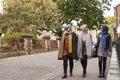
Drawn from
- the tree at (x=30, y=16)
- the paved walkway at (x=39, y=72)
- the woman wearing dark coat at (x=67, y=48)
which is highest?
the tree at (x=30, y=16)

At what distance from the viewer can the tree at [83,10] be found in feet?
212

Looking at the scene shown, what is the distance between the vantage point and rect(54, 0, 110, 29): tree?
6462cm

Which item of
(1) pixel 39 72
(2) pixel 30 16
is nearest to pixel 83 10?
(2) pixel 30 16

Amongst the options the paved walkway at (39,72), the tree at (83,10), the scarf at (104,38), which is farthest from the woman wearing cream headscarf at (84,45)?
the tree at (83,10)

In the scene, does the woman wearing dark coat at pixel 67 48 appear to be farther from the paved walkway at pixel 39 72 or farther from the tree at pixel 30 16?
the tree at pixel 30 16

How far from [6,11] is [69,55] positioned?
3969 cm

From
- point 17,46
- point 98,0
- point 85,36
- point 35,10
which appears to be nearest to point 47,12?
point 35,10

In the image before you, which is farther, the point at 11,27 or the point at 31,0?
the point at 31,0

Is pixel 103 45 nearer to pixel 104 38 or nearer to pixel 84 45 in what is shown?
pixel 104 38

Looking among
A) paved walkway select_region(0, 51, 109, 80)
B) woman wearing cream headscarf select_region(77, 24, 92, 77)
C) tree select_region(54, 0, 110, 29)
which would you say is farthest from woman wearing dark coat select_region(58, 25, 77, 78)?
tree select_region(54, 0, 110, 29)

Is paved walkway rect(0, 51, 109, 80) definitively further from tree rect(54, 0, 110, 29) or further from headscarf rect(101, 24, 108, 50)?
tree rect(54, 0, 110, 29)

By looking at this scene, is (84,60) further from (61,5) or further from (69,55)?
(61,5)

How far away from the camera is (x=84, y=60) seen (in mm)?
13016

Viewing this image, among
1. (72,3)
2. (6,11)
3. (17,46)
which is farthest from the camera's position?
(72,3)
